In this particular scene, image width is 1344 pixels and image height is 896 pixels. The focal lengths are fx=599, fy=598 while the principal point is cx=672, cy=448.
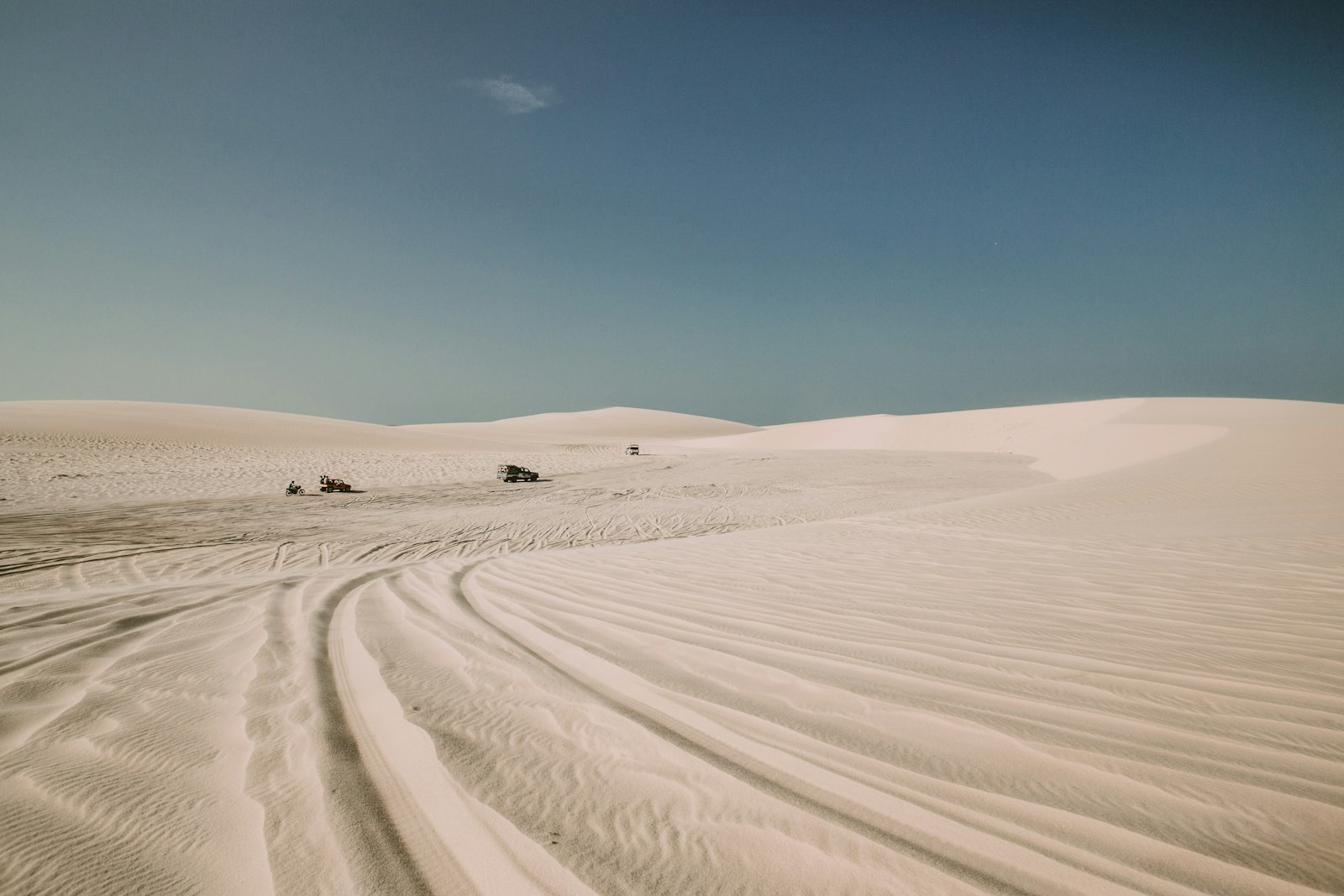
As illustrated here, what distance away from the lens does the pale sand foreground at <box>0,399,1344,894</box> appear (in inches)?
66.2

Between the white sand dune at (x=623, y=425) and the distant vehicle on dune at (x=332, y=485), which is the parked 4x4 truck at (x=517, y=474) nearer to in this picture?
the distant vehicle on dune at (x=332, y=485)

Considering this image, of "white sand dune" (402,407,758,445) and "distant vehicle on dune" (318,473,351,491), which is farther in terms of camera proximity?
"white sand dune" (402,407,758,445)

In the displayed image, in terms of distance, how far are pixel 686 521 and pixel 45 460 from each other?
25110mm

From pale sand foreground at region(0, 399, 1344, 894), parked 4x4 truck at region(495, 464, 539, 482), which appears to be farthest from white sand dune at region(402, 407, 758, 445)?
pale sand foreground at region(0, 399, 1344, 894)

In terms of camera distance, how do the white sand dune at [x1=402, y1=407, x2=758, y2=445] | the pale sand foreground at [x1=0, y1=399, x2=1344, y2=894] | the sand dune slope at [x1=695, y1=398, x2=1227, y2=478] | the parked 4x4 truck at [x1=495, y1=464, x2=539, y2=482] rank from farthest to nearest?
the white sand dune at [x1=402, y1=407, x2=758, y2=445] → the parked 4x4 truck at [x1=495, y1=464, x2=539, y2=482] → the sand dune slope at [x1=695, y1=398, x2=1227, y2=478] → the pale sand foreground at [x1=0, y1=399, x2=1344, y2=894]

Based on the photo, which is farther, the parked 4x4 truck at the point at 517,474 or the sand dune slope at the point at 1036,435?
the parked 4x4 truck at the point at 517,474

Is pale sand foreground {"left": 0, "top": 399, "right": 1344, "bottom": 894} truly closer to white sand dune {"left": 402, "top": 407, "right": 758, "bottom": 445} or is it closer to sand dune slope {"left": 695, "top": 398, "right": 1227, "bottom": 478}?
sand dune slope {"left": 695, "top": 398, "right": 1227, "bottom": 478}

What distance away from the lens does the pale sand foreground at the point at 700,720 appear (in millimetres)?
1682

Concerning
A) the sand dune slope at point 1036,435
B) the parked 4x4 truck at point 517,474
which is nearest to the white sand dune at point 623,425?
the sand dune slope at point 1036,435

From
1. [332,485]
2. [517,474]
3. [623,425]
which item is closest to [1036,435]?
[517,474]

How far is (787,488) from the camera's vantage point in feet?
59.1

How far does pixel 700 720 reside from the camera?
8.55 feet

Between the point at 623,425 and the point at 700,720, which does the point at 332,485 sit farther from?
the point at 623,425

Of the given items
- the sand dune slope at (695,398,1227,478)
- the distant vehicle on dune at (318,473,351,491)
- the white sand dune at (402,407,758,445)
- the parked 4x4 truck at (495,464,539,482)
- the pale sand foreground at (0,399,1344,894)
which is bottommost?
the pale sand foreground at (0,399,1344,894)
